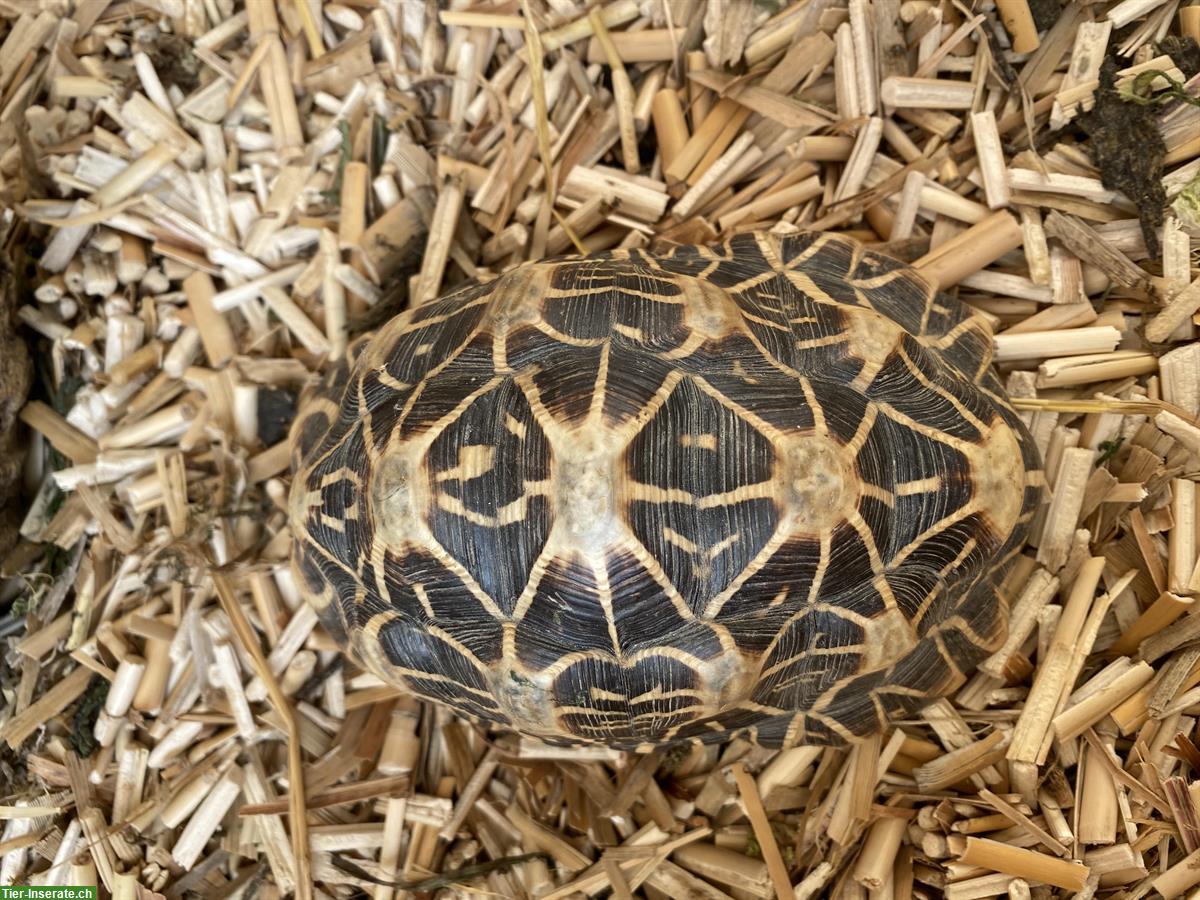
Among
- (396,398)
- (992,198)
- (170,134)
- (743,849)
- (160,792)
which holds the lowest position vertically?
(160,792)

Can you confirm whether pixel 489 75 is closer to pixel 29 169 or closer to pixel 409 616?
pixel 29 169

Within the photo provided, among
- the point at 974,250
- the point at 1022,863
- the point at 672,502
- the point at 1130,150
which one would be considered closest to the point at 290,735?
the point at 672,502

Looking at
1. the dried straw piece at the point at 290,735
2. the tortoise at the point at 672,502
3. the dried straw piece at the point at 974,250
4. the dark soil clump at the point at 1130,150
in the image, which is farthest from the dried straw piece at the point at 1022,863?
the dried straw piece at the point at 290,735

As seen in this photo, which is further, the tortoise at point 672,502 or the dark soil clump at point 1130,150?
the dark soil clump at point 1130,150

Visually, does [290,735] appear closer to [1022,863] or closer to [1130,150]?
[1022,863]

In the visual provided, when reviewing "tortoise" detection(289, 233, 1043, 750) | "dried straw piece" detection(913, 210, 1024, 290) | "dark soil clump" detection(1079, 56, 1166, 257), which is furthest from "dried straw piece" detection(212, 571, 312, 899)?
"dark soil clump" detection(1079, 56, 1166, 257)

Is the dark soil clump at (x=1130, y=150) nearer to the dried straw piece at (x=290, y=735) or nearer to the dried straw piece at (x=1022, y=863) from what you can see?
the dried straw piece at (x=1022, y=863)

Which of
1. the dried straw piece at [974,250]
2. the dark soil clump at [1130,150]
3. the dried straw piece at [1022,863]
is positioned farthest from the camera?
the dried straw piece at [974,250]

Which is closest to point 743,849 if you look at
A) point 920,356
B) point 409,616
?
point 409,616

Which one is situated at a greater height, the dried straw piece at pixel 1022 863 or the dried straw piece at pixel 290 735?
the dried straw piece at pixel 1022 863
